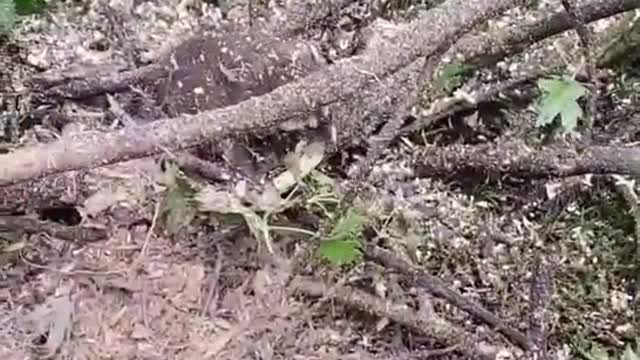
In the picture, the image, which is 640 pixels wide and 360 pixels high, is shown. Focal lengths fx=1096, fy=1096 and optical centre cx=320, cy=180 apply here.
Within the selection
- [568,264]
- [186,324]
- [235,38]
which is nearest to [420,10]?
[235,38]

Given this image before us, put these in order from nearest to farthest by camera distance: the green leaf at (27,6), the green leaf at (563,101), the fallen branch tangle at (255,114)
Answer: the fallen branch tangle at (255,114)
the green leaf at (563,101)
the green leaf at (27,6)

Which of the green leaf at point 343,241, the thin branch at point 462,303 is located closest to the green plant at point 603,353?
the thin branch at point 462,303

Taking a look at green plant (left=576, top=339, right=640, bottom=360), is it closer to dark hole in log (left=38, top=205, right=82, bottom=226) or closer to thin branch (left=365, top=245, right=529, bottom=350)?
thin branch (left=365, top=245, right=529, bottom=350)

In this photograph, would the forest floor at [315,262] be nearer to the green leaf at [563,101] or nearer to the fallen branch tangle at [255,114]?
the fallen branch tangle at [255,114]

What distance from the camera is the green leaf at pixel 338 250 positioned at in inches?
64.5

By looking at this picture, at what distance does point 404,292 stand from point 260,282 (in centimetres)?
25

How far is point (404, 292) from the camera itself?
1765 mm

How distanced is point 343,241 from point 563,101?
427 millimetres

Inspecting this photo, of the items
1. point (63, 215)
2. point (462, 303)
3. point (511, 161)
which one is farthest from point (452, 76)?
point (63, 215)

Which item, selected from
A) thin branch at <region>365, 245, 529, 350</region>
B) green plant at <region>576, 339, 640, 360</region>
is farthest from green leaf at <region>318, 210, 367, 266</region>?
green plant at <region>576, 339, 640, 360</region>

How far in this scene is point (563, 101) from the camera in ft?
5.72

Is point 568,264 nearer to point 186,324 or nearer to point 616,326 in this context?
point 616,326

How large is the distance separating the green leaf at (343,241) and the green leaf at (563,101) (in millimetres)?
362

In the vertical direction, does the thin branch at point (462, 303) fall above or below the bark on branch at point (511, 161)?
below
